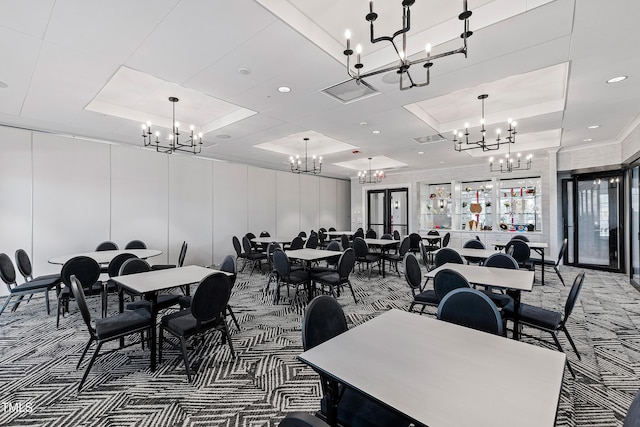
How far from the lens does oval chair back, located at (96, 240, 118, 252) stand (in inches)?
243

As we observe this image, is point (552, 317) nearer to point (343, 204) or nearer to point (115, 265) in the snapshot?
point (115, 265)

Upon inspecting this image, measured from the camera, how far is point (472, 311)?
226cm

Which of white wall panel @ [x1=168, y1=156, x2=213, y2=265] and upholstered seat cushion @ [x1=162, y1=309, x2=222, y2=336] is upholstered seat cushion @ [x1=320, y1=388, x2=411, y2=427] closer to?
upholstered seat cushion @ [x1=162, y1=309, x2=222, y2=336]

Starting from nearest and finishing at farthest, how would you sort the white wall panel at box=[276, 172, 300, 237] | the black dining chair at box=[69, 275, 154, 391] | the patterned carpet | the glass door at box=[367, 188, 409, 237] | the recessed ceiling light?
the patterned carpet → the black dining chair at box=[69, 275, 154, 391] → the recessed ceiling light → the white wall panel at box=[276, 172, 300, 237] → the glass door at box=[367, 188, 409, 237]

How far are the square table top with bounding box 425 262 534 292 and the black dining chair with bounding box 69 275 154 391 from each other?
3.40 metres

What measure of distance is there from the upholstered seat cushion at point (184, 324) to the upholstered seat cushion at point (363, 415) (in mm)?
1809

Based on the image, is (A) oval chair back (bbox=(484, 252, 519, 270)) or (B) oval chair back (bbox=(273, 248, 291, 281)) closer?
(A) oval chair back (bbox=(484, 252, 519, 270))

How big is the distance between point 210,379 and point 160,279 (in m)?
1.38

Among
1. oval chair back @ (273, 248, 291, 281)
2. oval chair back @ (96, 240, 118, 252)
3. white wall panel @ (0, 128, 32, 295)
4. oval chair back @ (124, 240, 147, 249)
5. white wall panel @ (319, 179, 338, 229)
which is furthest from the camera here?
white wall panel @ (319, 179, 338, 229)

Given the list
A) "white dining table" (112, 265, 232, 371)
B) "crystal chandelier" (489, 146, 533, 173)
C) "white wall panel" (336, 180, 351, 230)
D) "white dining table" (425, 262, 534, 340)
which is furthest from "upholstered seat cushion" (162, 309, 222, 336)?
"white wall panel" (336, 180, 351, 230)

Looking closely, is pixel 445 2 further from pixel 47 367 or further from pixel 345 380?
pixel 47 367

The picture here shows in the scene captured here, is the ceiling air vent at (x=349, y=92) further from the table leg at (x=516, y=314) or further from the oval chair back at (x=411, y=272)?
the table leg at (x=516, y=314)

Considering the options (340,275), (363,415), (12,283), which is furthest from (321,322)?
(12,283)

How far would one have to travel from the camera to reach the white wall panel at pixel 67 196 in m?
5.89
